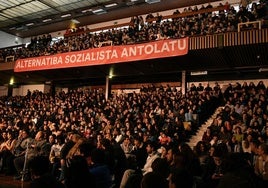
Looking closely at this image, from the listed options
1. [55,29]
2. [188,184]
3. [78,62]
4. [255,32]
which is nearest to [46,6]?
[55,29]

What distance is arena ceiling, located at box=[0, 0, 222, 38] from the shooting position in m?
17.2

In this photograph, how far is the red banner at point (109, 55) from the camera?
11.1m

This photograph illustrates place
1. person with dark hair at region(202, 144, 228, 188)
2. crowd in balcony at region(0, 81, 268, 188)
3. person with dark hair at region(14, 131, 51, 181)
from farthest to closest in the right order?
person with dark hair at region(14, 131, 51, 181) → person with dark hair at region(202, 144, 228, 188) → crowd in balcony at region(0, 81, 268, 188)

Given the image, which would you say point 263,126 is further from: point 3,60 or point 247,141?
point 3,60

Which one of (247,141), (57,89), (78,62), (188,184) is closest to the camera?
(188,184)

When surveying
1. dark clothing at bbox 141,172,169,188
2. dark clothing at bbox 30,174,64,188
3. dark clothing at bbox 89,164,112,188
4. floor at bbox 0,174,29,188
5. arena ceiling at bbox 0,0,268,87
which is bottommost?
floor at bbox 0,174,29,188

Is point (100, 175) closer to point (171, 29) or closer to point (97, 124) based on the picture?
point (97, 124)

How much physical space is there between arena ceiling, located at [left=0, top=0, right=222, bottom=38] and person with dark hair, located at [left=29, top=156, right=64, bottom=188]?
14.6m

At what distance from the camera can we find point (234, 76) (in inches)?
560

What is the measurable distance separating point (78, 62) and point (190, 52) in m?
5.28

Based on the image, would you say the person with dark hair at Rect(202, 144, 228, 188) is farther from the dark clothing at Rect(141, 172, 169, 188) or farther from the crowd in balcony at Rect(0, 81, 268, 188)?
the dark clothing at Rect(141, 172, 169, 188)

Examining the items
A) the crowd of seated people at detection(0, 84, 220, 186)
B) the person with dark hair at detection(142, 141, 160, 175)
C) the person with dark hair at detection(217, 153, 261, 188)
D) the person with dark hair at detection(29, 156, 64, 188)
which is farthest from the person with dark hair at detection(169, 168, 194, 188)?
the person with dark hair at detection(142, 141, 160, 175)

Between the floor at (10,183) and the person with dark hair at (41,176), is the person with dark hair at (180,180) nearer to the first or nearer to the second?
the person with dark hair at (41,176)

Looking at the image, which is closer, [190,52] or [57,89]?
[190,52]
